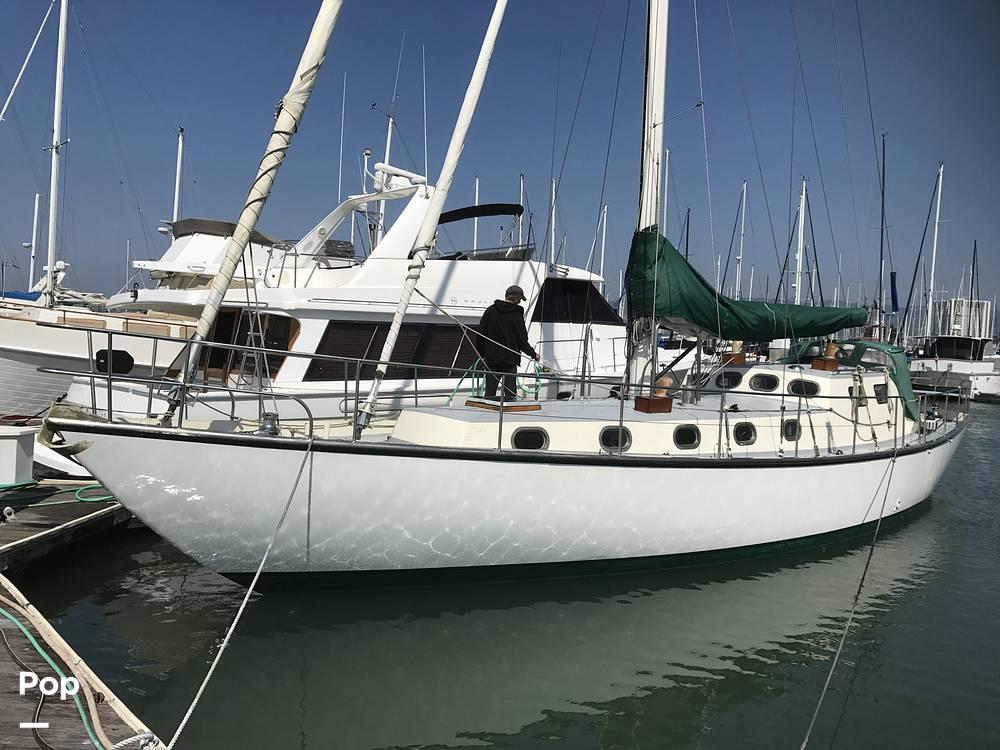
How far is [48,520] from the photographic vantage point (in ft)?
26.2

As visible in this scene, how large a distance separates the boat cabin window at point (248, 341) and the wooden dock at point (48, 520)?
7.02ft

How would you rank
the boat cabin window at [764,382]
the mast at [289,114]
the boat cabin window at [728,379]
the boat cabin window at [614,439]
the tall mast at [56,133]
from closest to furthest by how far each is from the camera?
1. the mast at [289,114]
2. the boat cabin window at [614,439]
3. the boat cabin window at [764,382]
4. the boat cabin window at [728,379]
5. the tall mast at [56,133]

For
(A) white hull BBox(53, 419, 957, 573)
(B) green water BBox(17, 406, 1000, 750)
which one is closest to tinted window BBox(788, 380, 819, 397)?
(A) white hull BBox(53, 419, 957, 573)

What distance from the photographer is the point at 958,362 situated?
117 feet

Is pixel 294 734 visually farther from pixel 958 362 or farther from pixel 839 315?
pixel 958 362

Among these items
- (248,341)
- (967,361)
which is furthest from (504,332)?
(967,361)

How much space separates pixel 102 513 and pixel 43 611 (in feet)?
6.45

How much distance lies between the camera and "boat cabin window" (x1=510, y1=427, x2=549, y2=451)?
6.46m

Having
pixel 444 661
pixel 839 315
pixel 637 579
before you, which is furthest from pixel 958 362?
pixel 444 661

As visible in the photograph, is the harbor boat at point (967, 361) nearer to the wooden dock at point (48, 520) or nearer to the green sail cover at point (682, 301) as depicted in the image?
the green sail cover at point (682, 301)

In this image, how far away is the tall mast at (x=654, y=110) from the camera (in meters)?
7.77

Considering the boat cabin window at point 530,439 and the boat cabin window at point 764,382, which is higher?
the boat cabin window at point 764,382

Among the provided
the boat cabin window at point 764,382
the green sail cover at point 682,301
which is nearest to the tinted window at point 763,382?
the boat cabin window at point 764,382

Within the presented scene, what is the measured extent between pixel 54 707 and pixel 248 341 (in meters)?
5.13
